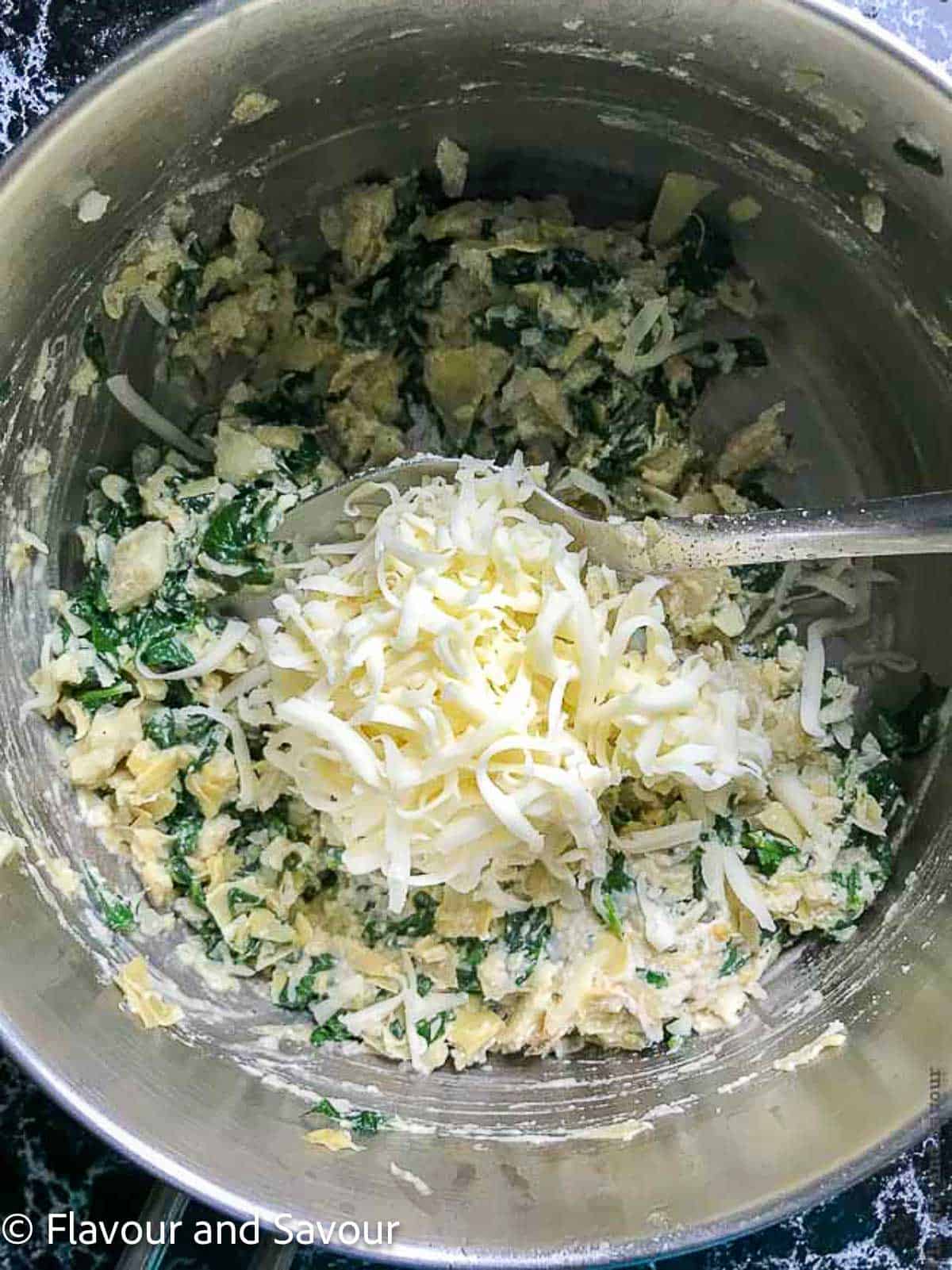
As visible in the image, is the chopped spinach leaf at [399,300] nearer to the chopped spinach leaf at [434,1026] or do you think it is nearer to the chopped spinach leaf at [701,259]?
the chopped spinach leaf at [701,259]

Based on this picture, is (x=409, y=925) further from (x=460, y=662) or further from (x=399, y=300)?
(x=399, y=300)

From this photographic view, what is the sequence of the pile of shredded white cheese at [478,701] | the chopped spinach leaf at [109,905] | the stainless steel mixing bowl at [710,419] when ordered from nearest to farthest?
the stainless steel mixing bowl at [710,419] → the pile of shredded white cheese at [478,701] → the chopped spinach leaf at [109,905]

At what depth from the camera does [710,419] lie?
73.6 inches

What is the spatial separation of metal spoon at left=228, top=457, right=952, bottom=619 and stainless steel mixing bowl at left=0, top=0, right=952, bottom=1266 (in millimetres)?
274

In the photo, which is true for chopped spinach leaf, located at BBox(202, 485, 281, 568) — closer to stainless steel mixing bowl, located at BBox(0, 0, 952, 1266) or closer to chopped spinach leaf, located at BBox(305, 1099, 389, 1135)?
stainless steel mixing bowl, located at BBox(0, 0, 952, 1266)

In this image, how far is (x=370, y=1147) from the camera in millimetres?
1561

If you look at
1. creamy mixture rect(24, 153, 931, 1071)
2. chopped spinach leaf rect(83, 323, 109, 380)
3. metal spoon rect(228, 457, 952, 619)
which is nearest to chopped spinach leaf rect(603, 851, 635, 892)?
creamy mixture rect(24, 153, 931, 1071)

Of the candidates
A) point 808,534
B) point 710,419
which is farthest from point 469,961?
point 710,419

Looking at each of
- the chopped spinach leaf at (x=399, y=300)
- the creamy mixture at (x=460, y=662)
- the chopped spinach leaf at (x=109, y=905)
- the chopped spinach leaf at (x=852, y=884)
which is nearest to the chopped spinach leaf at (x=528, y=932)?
the creamy mixture at (x=460, y=662)

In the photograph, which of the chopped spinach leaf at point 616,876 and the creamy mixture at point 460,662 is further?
the chopped spinach leaf at point 616,876

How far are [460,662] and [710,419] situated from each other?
60cm

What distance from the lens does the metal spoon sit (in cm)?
142

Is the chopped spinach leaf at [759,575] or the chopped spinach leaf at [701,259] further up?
the chopped spinach leaf at [701,259]

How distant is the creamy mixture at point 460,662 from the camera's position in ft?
5.10
